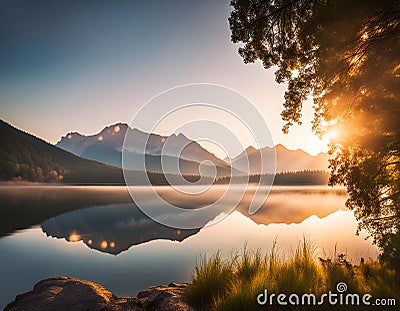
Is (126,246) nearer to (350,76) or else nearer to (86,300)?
(86,300)

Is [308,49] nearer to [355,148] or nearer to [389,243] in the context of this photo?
[355,148]

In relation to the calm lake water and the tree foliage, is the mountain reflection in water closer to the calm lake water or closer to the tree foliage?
the calm lake water

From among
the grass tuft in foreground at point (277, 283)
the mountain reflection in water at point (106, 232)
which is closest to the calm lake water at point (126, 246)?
the mountain reflection in water at point (106, 232)

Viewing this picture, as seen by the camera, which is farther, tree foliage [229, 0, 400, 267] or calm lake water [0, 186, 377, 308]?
calm lake water [0, 186, 377, 308]

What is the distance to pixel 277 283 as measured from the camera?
7406 mm

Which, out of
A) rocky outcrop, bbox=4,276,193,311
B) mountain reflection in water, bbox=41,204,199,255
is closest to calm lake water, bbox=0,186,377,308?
mountain reflection in water, bbox=41,204,199,255

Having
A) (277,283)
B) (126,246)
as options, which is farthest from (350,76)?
(126,246)

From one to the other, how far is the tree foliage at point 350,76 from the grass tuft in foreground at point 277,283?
316cm

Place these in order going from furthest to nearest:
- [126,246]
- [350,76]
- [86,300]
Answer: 1. [126,246]
2. [350,76]
3. [86,300]

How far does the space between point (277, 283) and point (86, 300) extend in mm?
5382

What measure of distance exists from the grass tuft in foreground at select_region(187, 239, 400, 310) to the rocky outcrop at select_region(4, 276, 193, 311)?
29.1 inches

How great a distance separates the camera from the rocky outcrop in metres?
7.11

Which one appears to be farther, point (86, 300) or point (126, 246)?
point (126, 246)

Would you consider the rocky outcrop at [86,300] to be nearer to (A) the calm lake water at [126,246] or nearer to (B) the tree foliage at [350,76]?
(A) the calm lake water at [126,246]
